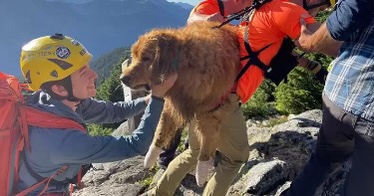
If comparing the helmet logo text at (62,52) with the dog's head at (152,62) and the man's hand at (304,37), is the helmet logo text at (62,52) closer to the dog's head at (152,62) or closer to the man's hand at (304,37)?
the dog's head at (152,62)

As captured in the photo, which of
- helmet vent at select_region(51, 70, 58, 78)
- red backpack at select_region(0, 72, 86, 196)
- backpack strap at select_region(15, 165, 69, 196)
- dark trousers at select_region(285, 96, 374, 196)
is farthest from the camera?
helmet vent at select_region(51, 70, 58, 78)

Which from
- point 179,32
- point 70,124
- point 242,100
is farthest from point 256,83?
point 70,124

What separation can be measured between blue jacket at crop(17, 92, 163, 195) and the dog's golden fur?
1.29ft

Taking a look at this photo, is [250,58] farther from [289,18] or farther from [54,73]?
[54,73]

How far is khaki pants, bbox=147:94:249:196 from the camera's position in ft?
13.5

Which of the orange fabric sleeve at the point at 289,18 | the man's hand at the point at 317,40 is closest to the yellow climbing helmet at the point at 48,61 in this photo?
the orange fabric sleeve at the point at 289,18

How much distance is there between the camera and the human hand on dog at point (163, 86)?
3438 mm

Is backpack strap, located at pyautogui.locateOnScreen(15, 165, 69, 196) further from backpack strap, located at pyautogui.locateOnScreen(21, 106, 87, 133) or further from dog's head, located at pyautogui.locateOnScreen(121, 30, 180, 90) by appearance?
dog's head, located at pyautogui.locateOnScreen(121, 30, 180, 90)

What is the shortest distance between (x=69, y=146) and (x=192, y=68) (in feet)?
4.18

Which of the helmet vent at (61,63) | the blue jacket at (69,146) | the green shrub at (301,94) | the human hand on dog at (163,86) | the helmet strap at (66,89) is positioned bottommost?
the green shrub at (301,94)

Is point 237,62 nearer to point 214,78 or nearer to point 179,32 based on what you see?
point 214,78

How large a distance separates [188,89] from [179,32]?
54 cm

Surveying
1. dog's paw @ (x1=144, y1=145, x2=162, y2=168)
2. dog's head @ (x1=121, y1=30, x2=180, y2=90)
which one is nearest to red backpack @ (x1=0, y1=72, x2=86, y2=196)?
dog's head @ (x1=121, y1=30, x2=180, y2=90)

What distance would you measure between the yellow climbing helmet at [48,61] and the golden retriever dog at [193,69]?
0.45m
